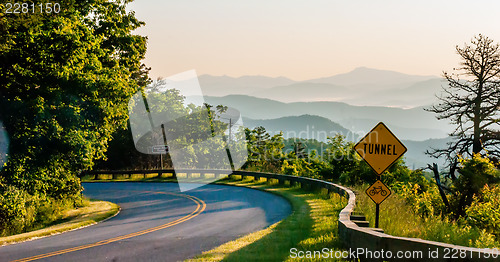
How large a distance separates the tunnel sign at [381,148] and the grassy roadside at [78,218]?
11617mm

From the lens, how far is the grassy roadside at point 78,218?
14.6 m

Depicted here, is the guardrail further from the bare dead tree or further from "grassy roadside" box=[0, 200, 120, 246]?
the bare dead tree

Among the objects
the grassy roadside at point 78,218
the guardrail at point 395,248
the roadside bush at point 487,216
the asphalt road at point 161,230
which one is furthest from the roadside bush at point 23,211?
the roadside bush at point 487,216

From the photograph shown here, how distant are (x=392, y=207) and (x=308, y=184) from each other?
14.0 meters

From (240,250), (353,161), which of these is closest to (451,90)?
(353,161)

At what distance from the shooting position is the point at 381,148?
11.2 meters

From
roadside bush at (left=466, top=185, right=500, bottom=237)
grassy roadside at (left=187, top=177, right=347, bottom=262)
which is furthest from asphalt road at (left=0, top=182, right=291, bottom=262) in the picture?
roadside bush at (left=466, top=185, right=500, bottom=237)

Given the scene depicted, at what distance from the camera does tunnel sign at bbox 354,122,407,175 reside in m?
11.0

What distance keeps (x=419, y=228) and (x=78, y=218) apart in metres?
15.2

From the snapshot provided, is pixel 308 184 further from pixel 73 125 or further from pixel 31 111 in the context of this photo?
pixel 31 111

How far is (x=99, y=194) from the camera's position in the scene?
28578mm

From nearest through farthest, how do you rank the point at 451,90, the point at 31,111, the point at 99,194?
1. the point at 31,111
2. the point at 99,194
3. the point at 451,90

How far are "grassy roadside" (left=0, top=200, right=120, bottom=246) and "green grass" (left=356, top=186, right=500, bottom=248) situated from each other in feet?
36.5

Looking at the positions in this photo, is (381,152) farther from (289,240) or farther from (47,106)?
(47,106)
